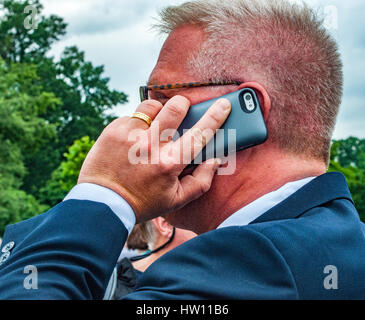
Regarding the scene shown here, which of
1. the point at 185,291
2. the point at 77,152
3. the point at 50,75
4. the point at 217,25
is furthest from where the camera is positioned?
the point at 50,75

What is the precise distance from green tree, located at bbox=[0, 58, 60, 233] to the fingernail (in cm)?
2818

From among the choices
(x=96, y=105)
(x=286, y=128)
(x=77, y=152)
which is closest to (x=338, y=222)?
(x=286, y=128)

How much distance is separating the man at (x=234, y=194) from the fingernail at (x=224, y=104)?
0.02 meters

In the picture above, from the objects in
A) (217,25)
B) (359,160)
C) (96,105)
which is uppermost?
(96,105)

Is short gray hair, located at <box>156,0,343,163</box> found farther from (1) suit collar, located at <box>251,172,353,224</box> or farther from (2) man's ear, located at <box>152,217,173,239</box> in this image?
(2) man's ear, located at <box>152,217,173,239</box>

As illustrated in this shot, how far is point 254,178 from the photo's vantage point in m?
2.13

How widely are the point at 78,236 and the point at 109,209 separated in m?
0.15

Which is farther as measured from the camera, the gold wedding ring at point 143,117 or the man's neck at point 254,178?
the man's neck at point 254,178

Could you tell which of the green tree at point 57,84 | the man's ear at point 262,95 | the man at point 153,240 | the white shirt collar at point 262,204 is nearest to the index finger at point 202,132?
the man's ear at point 262,95

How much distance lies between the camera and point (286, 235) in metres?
1.64

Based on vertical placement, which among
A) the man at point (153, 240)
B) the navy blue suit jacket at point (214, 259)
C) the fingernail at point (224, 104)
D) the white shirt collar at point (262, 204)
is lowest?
the man at point (153, 240)

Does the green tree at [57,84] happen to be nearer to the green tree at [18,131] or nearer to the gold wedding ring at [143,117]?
the green tree at [18,131]

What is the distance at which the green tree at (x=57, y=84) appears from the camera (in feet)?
124
